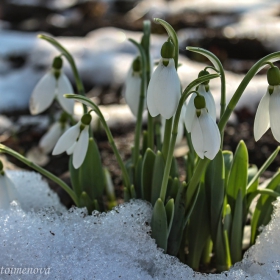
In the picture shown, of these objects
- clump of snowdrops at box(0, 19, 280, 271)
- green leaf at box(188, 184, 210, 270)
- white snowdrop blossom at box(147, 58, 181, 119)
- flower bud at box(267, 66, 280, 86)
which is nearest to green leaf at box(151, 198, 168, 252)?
clump of snowdrops at box(0, 19, 280, 271)

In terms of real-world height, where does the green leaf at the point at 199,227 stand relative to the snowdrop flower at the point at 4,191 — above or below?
below

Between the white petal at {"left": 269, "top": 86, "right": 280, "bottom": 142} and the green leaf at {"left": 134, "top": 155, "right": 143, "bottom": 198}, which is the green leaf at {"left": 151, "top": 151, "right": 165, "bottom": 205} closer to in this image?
the green leaf at {"left": 134, "top": 155, "right": 143, "bottom": 198}

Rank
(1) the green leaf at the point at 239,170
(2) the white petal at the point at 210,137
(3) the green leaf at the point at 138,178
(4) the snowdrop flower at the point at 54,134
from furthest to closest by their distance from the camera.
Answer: (4) the snowdrop flower at the point at 54,134, (3) the green leaf at the point at 138,178, (1) the green leaf at the point at 239,170, (2) the white petal at the point at 210,137

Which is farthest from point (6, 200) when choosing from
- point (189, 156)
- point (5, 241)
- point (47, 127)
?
point (47, 127)

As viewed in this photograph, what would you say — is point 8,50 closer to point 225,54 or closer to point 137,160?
point 225,54

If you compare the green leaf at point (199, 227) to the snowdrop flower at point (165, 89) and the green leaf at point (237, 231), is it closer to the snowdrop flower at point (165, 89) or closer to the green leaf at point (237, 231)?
the green leaf at point (237, 231)

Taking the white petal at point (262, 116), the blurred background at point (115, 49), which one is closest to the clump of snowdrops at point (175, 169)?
the white petal at point (262, 116)

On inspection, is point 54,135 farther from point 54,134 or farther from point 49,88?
point 49,88
